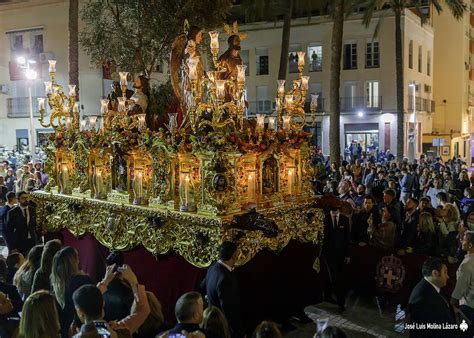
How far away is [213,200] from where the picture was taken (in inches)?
285

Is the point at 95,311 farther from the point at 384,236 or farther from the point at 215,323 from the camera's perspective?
the point at 384,236

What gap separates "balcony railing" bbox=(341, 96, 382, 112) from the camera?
110 feet

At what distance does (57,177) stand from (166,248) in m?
3.78

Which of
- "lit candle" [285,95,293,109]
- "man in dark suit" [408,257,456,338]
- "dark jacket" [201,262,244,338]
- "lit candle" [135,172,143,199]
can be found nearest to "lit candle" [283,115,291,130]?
"lit candle" [285,95,293,109]

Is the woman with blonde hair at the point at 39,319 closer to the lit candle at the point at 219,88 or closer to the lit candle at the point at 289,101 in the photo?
the lit candle at the point at 219,88

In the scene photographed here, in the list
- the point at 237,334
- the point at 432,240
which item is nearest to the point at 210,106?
the point at 237,334

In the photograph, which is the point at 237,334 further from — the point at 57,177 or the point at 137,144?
the point at 57,177

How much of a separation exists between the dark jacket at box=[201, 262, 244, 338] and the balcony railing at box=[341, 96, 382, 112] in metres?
29.5

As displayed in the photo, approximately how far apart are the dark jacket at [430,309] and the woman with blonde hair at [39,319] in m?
3.39

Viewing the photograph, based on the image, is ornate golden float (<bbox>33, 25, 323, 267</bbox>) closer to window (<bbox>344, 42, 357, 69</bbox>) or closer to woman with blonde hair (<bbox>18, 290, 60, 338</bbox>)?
Result: woman with blonde hair (<bbox>18, 290, 60, 338</bbox>)

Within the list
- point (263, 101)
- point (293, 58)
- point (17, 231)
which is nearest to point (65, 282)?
point (17, 231)

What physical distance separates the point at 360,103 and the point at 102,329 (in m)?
31.8

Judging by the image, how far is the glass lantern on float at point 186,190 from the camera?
7.72 m

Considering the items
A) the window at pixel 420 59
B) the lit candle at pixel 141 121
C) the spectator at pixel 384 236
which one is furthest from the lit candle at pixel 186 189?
the window at pixel 420 59
